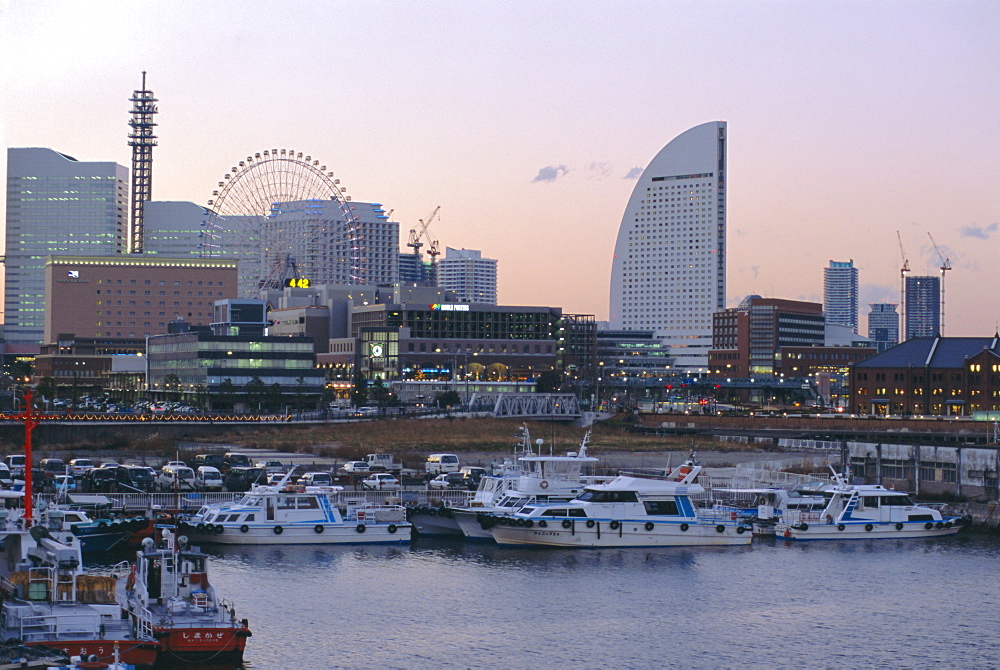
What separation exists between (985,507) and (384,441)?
62804mm

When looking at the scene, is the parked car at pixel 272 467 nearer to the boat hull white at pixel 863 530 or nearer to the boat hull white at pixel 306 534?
the boat hull white at pixel 306 534

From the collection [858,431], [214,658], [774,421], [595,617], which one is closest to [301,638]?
[214,658]

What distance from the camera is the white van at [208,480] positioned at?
7988 centimetres

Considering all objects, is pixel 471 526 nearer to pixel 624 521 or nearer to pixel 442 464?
pixel 624 521

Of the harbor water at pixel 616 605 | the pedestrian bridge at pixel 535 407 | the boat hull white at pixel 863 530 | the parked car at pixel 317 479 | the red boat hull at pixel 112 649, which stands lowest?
the harbor water at pixel 616 605

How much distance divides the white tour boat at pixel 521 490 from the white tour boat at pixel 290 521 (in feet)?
11.6

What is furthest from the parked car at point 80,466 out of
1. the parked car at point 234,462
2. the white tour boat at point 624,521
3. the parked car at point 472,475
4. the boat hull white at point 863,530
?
the boat hull white at point 863,530

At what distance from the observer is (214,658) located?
4025 centimetres

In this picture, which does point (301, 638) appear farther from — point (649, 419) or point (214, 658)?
point (649, 419)

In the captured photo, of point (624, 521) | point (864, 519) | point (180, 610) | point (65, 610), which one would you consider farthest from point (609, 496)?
point (65, 610)

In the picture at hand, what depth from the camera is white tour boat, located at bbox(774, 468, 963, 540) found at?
236 ft

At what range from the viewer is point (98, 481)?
75.7 metres

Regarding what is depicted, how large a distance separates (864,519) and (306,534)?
99.3ft

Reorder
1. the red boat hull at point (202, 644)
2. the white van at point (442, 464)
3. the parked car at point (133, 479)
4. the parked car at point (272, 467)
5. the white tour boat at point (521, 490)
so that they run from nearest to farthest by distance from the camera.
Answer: the red boat hull at point (202, 644) < the white tour boat at point (521, 490) < the parked car at point (133, 479) < the parked car at point (272, 467) < the white van at point (442, 464)
